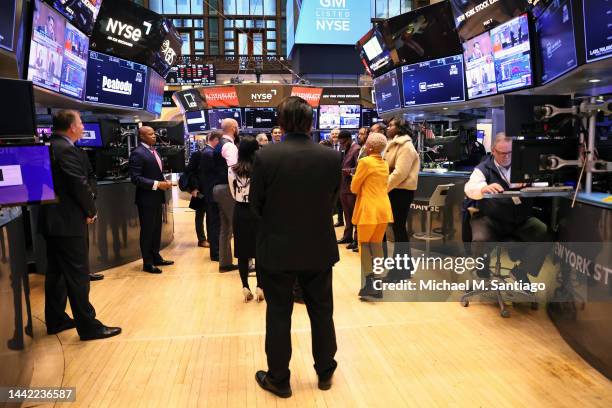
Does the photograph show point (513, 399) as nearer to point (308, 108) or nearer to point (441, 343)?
point (441, 343)

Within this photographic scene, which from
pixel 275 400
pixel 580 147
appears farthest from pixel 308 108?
pixel 580 147

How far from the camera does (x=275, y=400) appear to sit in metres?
2.68

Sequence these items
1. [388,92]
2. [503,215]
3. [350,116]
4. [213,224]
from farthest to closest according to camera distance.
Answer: [350,116]
[388,92]
[213,224]
[503,215]

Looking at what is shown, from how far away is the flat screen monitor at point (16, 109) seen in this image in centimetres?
266

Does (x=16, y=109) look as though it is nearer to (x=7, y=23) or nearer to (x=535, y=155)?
(x=7, y=23)

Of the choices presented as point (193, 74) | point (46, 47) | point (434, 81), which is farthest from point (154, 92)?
point (193, 74)

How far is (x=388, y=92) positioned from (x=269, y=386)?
6382 millimetres

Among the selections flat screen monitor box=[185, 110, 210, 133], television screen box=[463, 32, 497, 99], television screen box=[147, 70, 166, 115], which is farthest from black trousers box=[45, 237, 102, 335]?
flat screen monitor box=[185, 110, 210, 133]

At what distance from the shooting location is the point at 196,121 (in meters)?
13.7

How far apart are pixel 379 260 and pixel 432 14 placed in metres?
3.67

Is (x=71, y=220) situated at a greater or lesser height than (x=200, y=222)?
greater

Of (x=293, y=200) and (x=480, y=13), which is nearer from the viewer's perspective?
(x=293, y=200)

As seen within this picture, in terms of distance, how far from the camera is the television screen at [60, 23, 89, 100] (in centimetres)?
523

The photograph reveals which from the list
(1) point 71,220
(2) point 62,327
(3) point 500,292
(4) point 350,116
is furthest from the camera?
(4) point 350,116
